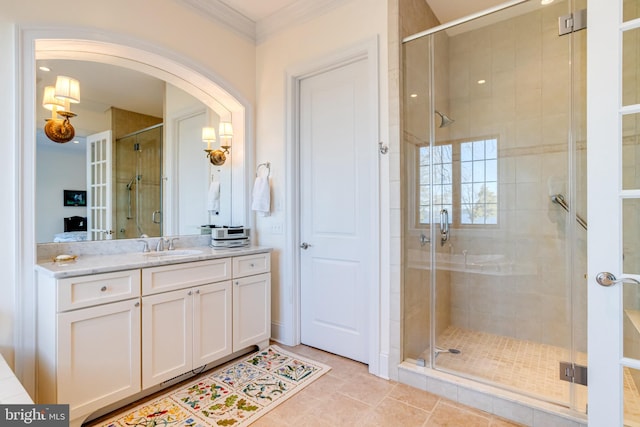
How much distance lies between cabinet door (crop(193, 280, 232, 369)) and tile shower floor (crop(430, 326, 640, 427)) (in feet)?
5.13

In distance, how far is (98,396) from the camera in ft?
5.62

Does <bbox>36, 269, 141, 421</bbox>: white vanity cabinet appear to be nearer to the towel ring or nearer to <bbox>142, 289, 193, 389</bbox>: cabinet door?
<bbox>142, 289, 193, 389</bbox>: cabinet door

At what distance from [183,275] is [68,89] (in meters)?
1.44

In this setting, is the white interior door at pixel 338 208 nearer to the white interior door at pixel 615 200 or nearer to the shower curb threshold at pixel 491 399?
the shower curb threshold at pixel 491 399

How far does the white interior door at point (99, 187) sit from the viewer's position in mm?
2219

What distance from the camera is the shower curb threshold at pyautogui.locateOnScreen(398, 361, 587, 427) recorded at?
5.43 feet

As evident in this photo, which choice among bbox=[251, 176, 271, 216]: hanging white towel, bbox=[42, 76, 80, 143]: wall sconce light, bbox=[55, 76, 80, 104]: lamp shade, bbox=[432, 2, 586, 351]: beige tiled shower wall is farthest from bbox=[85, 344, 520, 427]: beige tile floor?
bbox=[55, 76, 80, 104]: lamp shade

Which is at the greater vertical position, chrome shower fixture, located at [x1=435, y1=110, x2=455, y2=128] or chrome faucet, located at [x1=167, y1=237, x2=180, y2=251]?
chrome shower fixture, located at [x1=435, y1=110, x2=455, y2=128]

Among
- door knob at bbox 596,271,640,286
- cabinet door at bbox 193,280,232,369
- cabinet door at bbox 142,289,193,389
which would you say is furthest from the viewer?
cabinet door at bbox 193,280,232,369

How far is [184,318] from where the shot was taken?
210 cm

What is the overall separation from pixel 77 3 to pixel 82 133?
80cm

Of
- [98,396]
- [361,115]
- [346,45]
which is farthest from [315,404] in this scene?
[346,45]

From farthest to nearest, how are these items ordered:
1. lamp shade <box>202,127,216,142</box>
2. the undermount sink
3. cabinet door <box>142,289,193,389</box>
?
1. lamp shade <box>202,127,216,142</box>
2. the undermount sink
3. cabinet door <box>142,289,193,389</box>

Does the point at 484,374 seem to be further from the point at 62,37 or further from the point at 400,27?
the point at 62,37
